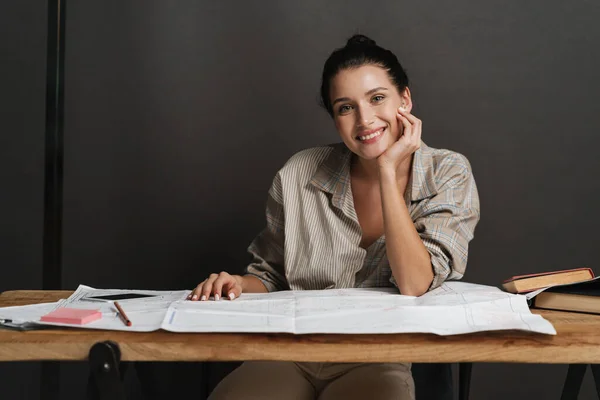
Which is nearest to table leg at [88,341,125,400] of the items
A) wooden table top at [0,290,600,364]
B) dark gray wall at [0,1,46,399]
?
wooden table top at [0,290,600,364]

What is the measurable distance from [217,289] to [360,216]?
0.56 meters

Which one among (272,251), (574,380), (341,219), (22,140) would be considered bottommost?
(574,380)

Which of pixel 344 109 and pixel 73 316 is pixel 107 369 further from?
pixel 344 109

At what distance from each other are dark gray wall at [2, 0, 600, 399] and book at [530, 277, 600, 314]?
1.22 meters

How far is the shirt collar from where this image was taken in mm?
1767

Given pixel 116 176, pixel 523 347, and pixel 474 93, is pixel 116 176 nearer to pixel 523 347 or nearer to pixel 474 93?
pixel 474 93

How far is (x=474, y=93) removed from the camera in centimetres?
256

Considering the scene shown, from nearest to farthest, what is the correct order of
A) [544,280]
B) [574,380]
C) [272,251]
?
[544,280]
[574,380]
[272,251]

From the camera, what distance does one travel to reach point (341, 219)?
1834mm

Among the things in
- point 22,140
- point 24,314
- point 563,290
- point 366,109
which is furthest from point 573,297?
point 22,140

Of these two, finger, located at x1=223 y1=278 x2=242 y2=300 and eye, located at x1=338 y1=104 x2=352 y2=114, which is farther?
eye, located at x1=338 y1=104 x2=352 y2=114

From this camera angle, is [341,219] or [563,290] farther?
[341,219]

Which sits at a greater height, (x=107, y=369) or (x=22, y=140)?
(x=22, y=140)

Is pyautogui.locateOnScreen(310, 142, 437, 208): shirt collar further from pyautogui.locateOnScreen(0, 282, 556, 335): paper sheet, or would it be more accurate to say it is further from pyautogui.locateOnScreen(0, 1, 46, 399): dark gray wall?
pyautogui.locateOnScreen(0, 1, 46, 399): dark gray wall
